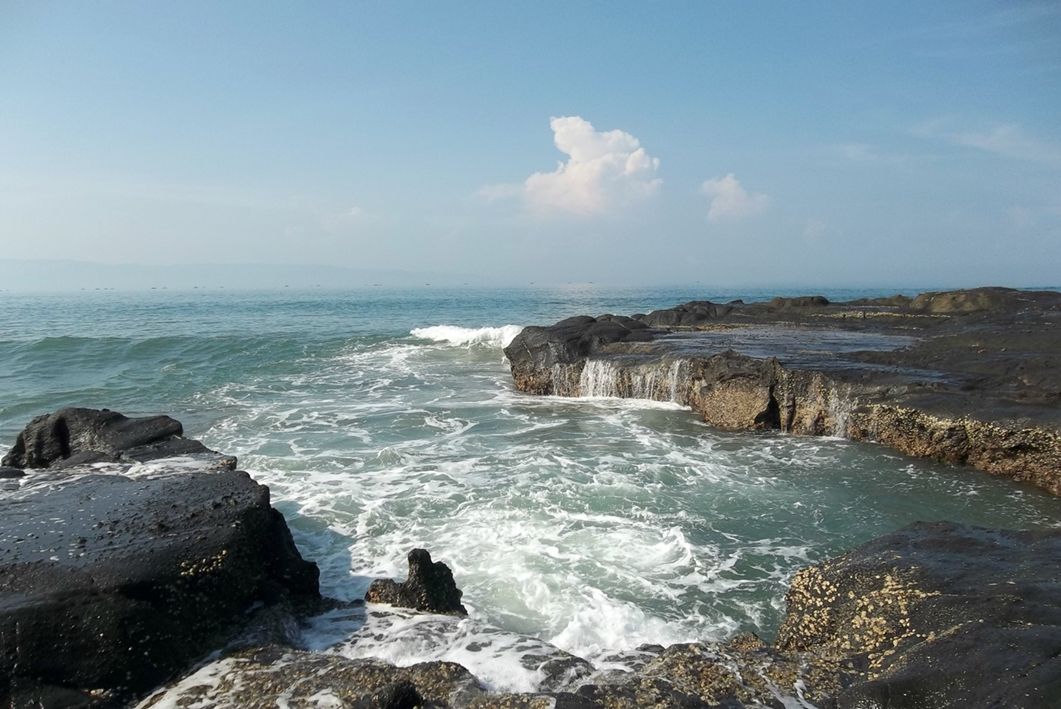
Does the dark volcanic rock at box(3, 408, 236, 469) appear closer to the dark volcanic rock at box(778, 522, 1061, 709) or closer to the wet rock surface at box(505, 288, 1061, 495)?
the dark volcanic rock at box(778, 522, 1061, 709)

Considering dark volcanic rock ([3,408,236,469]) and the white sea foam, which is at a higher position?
dark volcanic rock ([3,408,236,469])

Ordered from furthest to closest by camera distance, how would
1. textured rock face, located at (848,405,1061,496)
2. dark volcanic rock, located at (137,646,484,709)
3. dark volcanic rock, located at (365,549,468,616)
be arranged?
1. textured rock face, located at (848,405,1061,496)
2. dark volcanic rock, located at (365,549,468,616)
3. dark volcanic rock, located at (137,646,484,709)

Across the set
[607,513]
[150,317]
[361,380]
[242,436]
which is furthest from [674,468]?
[150,317]

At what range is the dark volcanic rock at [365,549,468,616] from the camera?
5504mm

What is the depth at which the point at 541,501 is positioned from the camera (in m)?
8.97

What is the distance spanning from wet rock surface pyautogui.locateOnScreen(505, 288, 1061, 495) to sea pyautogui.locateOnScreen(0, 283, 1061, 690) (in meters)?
0.49

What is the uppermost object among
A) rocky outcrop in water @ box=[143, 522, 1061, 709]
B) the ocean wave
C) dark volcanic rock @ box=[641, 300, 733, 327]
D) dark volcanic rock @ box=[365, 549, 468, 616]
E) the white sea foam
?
dark volcanic rock @ box=[641, 300, 733, 327]

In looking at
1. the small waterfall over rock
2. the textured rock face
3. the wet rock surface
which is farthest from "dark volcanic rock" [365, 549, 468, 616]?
the small waterfall over rock

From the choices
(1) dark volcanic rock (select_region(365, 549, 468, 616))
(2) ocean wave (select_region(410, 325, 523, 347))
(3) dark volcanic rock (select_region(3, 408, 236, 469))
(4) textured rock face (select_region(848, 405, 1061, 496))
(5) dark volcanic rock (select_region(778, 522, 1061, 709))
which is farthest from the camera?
(2) ocean wave (select_region(410, 325, 523, 347))

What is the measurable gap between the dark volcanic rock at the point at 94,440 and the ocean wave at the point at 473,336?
20.6 meters

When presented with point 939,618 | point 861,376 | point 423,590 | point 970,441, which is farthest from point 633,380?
point 939,618

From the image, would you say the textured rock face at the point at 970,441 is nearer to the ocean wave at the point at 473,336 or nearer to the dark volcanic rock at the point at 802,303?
the dark volcanic rock at the point at 802,303

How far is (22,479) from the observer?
7.46 m

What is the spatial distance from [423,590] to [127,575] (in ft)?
7.69
